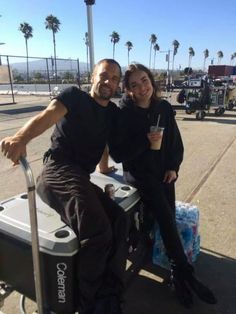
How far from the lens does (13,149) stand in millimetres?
1633

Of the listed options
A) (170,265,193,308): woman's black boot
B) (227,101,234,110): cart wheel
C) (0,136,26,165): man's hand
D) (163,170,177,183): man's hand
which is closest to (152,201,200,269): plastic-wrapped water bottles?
(170,265,193,308): woman's black boot

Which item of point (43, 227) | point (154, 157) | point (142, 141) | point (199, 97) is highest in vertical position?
point (142, 141)

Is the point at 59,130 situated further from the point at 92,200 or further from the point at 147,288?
the point at 147,288

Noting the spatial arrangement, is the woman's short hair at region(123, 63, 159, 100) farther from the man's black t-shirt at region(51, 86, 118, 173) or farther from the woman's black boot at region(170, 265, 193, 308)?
the woman's black boot at region(170, 265, 193, 308)

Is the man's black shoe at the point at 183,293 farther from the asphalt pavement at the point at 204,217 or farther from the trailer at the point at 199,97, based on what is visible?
the trailer at the point at 199,97

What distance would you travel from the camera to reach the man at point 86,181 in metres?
1.83

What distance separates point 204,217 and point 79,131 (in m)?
1.99

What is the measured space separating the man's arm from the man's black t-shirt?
0.27ft

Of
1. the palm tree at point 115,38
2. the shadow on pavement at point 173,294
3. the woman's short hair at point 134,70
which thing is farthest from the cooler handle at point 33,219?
the palm tree at point 115,38

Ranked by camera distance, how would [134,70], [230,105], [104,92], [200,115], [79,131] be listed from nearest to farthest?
[79,131]
[104,92]
[134,70]
[200,115]
[230,105]

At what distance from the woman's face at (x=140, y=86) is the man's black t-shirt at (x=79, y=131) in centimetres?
41

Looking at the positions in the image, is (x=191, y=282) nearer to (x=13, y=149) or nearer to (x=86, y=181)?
(x=86, y=181)

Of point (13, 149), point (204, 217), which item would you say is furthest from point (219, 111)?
point (13, 149)

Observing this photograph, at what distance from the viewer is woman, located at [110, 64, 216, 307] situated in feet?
7.92
